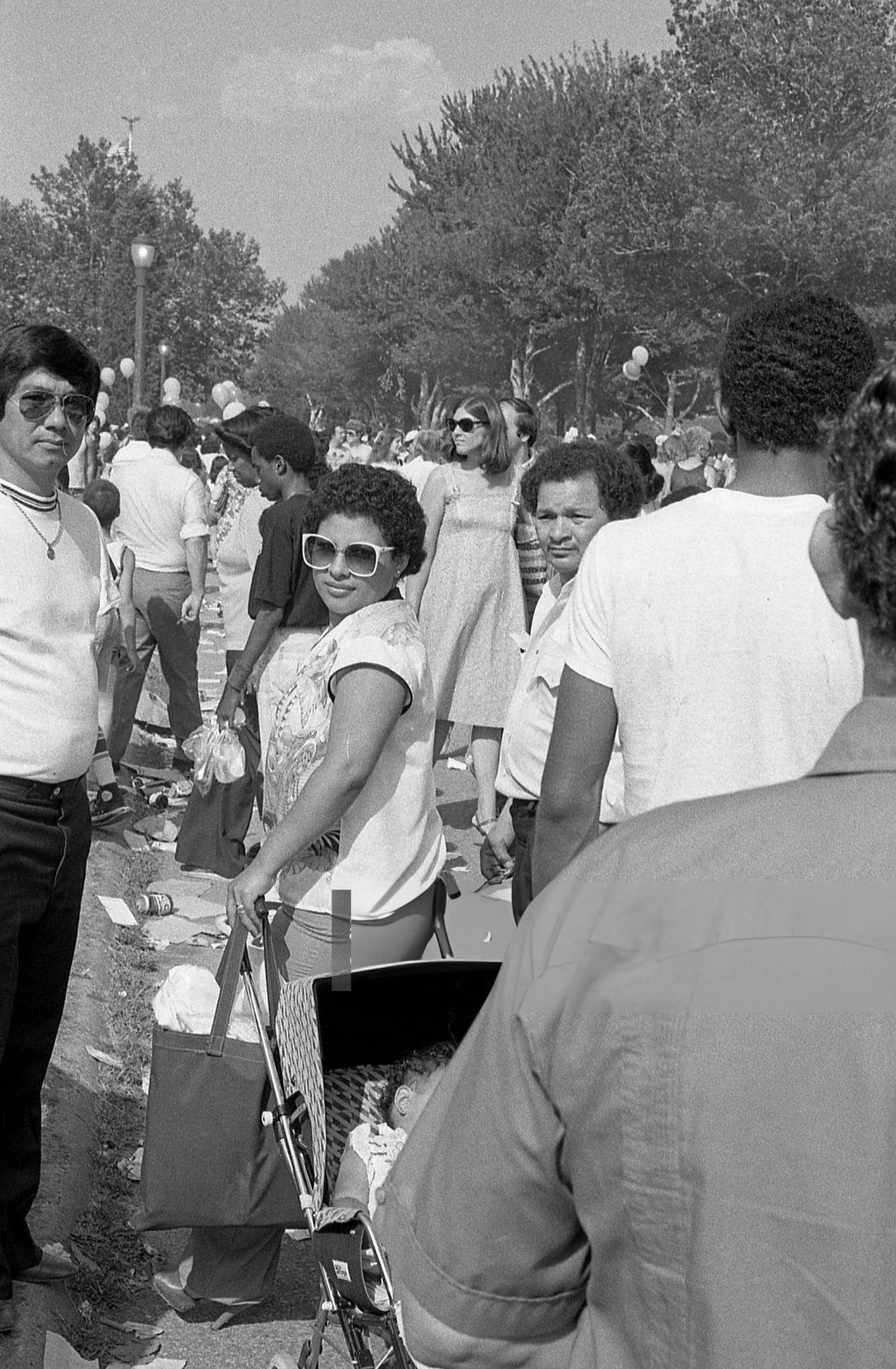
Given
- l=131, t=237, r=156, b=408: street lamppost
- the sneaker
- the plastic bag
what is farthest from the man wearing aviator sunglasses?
l=131, t=237, r=156, b=408: street lamppost

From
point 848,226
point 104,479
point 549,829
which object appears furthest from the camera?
point 848,226

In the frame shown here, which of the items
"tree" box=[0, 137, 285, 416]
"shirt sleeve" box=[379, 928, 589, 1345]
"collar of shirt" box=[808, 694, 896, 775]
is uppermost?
"tree" box=[0, 137, 285, 416]

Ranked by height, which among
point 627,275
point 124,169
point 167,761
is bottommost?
point 167,761

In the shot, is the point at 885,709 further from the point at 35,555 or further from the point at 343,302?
the point at 343,302

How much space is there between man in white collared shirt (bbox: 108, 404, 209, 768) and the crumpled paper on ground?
5.27m

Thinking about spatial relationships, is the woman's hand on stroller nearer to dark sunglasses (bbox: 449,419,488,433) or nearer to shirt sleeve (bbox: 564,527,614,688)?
shirt sleeve (bbox: 564,527,614,688)

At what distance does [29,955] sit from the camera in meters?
3.43

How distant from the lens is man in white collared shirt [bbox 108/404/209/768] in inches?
339

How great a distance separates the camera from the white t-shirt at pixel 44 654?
3.25 m

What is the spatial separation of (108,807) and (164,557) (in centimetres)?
145

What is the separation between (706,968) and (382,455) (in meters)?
25.6

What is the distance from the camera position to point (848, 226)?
147 ft

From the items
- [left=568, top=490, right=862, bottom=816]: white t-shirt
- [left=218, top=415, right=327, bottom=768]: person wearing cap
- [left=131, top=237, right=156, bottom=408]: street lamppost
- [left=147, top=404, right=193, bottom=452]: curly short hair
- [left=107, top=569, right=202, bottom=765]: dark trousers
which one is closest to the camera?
[left=568, top=490, right=862, bottom=816]: white t-shirt

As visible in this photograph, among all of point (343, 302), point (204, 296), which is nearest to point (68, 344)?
point (343, 302)
